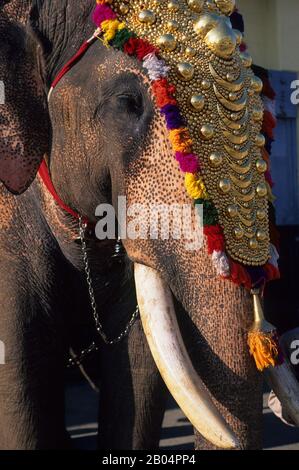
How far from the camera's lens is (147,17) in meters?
1.98

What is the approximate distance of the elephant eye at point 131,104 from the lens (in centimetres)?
196

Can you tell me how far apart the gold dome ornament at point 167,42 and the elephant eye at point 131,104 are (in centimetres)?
11

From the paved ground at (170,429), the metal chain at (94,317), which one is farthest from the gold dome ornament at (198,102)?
the paved ground at (170,429)

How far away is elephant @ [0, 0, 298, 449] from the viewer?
186 centimetres

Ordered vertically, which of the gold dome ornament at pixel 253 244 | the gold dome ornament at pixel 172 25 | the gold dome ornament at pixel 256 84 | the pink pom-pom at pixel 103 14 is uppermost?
the pink pom-pom at pixel 103 14

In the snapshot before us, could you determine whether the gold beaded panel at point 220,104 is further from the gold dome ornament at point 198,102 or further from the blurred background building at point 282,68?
the blurred background building at point 282,68

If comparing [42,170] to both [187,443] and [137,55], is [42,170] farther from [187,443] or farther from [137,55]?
[187,443]

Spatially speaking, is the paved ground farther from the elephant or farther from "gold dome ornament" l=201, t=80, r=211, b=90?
"gold dome ornament" l=201, t=80, r=211, b=90

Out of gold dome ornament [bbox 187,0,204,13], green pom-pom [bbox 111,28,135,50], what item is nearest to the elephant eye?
green pom-pom [bbox 111,28,135,50]

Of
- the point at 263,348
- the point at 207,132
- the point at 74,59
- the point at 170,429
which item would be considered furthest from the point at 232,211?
the point at 170,429

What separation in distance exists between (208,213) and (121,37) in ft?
1.35

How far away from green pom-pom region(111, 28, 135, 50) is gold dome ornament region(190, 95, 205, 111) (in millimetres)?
191

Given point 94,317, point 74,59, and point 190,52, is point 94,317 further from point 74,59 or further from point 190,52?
Answer: point 190,52

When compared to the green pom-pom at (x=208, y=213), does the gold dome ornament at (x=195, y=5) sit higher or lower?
higher
